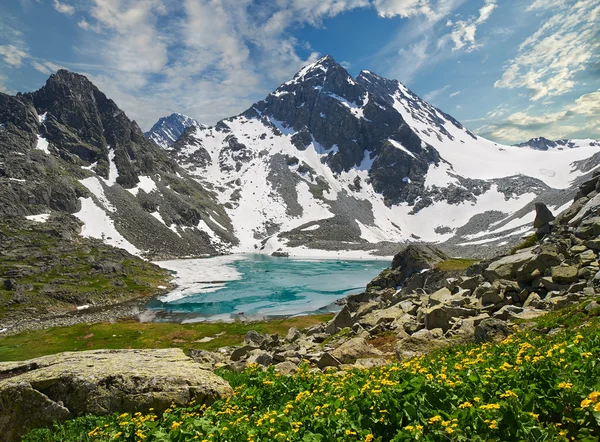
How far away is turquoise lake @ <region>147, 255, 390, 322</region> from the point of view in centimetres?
8369

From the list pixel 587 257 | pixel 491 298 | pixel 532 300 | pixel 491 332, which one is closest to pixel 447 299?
pixel 491 298

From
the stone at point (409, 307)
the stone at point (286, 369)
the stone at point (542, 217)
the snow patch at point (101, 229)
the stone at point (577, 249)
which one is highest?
the snow patch at point (101, 229)

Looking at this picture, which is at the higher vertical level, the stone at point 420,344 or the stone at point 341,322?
the stone at point 420,344

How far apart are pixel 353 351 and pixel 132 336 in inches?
2072

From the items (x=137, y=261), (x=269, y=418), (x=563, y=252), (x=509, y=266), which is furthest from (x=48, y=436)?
(x=137, y=261)

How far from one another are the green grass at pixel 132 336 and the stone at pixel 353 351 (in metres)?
33.8

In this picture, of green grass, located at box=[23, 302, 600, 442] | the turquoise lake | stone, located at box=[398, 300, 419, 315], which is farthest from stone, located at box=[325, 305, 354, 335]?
the turquoise lake

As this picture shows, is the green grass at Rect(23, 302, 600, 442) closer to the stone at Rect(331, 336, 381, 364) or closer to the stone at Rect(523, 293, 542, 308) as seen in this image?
the stone at Rect(331, 336, 381, 364)

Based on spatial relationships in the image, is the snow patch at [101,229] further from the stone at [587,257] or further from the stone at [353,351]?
the stone at [587,257]

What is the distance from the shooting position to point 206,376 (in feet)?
45.5

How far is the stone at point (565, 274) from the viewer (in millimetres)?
23891

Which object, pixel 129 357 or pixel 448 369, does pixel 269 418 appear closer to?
pixel 448 369

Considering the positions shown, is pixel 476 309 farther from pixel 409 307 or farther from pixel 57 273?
pixel 57 273

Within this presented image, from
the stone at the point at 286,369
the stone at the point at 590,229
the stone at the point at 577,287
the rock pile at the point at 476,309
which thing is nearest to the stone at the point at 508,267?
the rock pile at the point at 476,309
